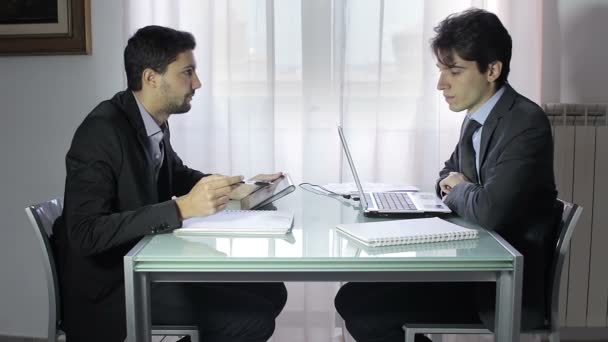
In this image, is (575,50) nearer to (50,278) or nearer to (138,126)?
(138,126)

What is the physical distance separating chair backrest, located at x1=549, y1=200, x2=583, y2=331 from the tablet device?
0.77 m

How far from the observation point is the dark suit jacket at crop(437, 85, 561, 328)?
1488 millimetres

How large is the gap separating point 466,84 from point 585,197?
0.99 metres

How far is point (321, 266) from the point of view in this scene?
1.21 m

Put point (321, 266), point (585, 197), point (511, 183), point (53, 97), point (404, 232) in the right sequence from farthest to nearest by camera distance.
A: point (53, 97), point (585, 197), point (511, 183), point (404, 232), point (321, 266)

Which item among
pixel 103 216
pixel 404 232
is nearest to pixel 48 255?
pixel 103 216

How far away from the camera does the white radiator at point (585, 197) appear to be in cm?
244

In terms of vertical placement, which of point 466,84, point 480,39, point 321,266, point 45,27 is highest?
point 45,27

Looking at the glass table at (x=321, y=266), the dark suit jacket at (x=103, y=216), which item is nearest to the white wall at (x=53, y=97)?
the dark suit jacket at (x=103, y=216)

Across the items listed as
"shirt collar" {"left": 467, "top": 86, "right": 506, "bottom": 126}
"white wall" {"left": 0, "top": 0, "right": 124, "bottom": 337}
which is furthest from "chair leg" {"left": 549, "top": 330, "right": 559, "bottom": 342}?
"white wall" {"left": 0, "top": 0, "right": 124, "bottom": 337}

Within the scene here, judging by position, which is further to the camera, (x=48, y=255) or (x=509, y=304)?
(x=48, y=255)

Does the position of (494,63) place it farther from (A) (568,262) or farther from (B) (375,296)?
(A) (568,262)

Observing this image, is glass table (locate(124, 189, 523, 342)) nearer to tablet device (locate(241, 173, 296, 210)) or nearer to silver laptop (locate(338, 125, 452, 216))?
silver laptop (locate(338, 125, 452, 216))

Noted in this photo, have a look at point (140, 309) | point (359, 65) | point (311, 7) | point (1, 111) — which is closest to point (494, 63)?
point (359, 65)
